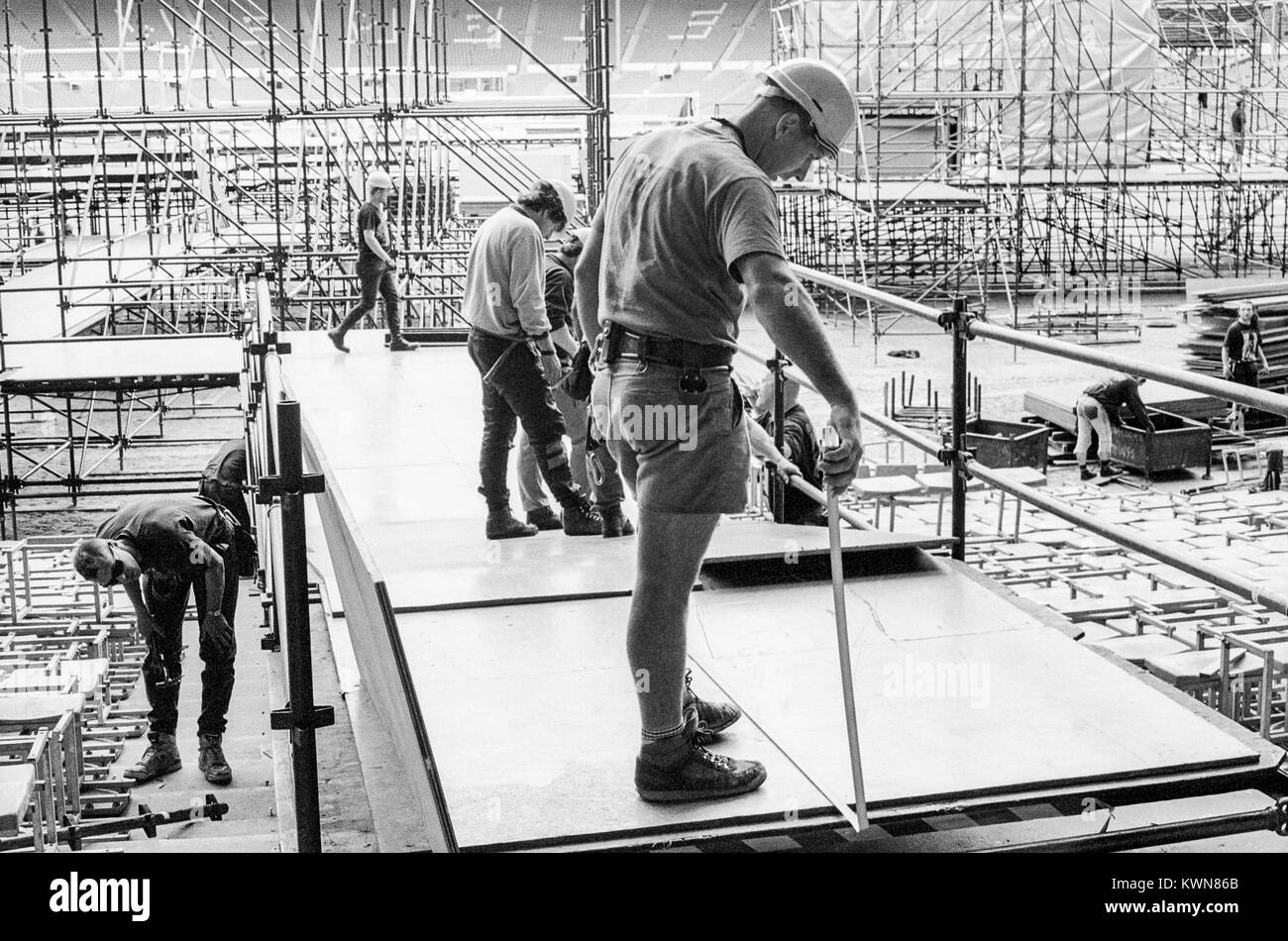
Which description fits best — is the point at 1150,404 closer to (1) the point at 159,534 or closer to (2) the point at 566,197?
(2) the point at 566,197

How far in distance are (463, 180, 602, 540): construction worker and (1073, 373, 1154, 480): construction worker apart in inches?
489

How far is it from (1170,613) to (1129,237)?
1065 inches

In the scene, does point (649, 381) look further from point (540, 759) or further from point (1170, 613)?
point (1170, 613)

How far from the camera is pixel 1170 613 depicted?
11.2m

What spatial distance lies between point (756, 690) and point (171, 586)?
18.4 feet

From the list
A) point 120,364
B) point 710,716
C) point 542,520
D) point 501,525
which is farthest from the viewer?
point 120,364

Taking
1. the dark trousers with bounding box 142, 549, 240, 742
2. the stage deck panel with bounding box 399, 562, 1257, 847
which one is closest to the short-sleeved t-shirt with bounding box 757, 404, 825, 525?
the stage deck panel with bounding box 399, 562, 1257, 847

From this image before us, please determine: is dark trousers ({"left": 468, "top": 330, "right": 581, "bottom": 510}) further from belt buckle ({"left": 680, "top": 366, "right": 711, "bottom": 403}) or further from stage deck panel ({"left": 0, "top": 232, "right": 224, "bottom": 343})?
stage deck panel ({"left": 0, "top": 232, "right": 224, "bottom": 343})

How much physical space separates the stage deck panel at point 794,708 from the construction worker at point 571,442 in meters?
1.34

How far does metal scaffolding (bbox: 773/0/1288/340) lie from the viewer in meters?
30.2

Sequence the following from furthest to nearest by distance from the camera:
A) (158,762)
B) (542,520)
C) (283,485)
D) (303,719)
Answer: (158,762)
(542,520)
(303,719)
(283,485)

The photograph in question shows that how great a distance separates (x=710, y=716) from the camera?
408 cm

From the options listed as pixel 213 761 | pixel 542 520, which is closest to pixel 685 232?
pixel 542 520
